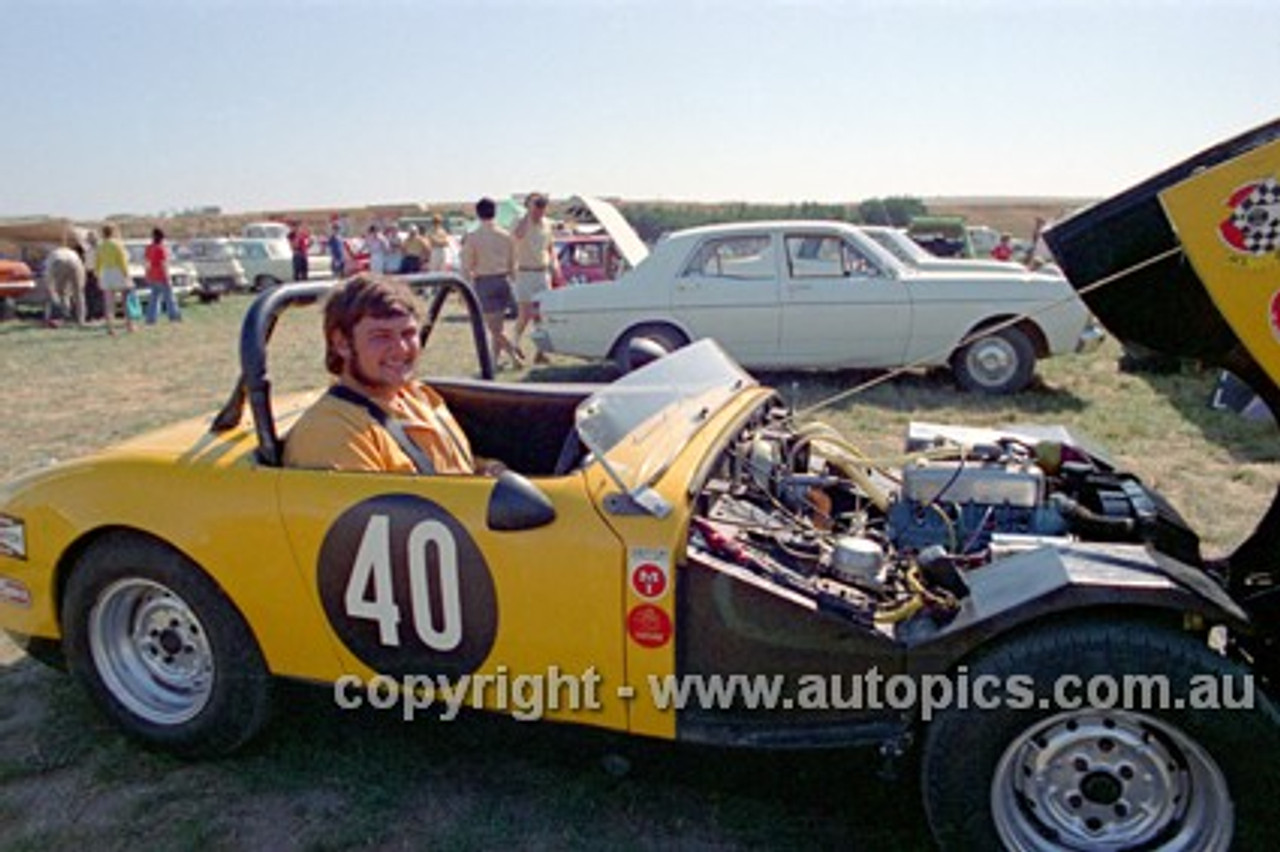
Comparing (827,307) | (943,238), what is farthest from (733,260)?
(943,238)

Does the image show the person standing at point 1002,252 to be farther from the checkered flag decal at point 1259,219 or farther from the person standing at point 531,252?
the checkered flag decal at point 1259,219

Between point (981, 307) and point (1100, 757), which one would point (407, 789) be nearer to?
point (1100, 757)

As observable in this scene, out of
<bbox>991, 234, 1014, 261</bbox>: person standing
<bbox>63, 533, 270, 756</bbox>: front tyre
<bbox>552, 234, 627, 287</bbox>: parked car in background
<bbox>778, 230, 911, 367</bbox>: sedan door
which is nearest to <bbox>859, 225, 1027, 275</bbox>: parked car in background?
<bbox>778, 230, 911, 367</bbox>: sedan door

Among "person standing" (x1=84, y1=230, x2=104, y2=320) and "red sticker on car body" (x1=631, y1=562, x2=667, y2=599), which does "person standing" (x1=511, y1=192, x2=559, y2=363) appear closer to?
"red sticker on car body" (x1=631, y1=562, x2=667, y2=599)

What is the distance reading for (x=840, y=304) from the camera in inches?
325

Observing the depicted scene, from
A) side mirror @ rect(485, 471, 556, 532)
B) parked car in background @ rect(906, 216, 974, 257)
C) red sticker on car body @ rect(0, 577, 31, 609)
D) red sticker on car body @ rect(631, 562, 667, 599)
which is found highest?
parked car in background @ rect(906, 216, 974, 257)

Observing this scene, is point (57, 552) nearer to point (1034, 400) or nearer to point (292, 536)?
point (292, 536)

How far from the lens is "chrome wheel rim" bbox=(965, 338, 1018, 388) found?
821 cm

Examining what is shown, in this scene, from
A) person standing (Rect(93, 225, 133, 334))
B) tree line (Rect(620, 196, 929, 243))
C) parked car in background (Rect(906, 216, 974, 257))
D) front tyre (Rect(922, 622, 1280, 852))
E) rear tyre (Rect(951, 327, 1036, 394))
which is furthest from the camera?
tree line (Rect(620, 196, 929, 243))

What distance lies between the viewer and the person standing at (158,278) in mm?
15237

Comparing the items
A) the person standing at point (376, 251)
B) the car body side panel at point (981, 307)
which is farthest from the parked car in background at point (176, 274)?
the car body side panel at point (981, 307)

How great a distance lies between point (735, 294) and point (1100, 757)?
6.56 meters

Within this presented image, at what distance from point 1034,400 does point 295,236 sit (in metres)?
20.9

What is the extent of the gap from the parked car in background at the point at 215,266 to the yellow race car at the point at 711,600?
2011 cm
